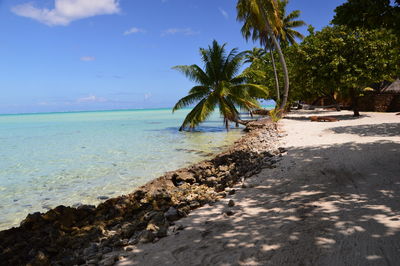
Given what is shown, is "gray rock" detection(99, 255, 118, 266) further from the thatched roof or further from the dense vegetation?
the thatched roof

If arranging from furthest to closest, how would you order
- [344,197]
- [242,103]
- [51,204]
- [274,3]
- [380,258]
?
[242,103] → [274,3] → [51,204] → [344,197] → [380,258]

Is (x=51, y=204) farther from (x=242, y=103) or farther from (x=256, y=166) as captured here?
(x=242, y=103)

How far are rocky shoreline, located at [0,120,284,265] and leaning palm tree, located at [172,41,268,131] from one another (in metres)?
12.6

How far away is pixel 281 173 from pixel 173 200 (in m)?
2.79

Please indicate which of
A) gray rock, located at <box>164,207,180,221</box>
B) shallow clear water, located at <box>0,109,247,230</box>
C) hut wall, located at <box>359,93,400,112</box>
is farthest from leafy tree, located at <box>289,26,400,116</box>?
gray rock, located at <box>164,207,180,221</box>

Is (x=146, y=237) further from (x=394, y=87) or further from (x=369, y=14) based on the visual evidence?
(x=394, y=87)

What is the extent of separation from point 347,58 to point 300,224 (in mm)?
20115

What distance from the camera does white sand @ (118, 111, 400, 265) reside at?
2883 millimetres

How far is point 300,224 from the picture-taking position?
141 inches

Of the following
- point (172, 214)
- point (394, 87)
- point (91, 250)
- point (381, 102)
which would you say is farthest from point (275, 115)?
point (91, 250)

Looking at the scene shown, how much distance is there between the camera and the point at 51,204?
689 cm

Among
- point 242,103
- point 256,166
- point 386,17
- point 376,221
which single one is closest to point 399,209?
point 376,221

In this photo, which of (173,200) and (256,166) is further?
(256,166)

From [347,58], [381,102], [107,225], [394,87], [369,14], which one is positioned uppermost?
[347,58]
